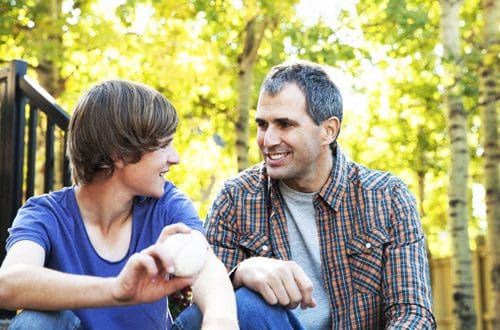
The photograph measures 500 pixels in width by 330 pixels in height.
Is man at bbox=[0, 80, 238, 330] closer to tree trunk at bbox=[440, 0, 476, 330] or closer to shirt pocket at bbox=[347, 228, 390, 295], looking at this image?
shirt pocket at bbox=[347, 228, 390, 295]

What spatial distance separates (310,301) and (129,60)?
9186mm

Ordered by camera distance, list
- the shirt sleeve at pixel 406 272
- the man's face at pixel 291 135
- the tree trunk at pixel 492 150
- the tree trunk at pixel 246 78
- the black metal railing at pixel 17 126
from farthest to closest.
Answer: the tree trunk at pixel 246 78 < the tree trunk at pixel 492 150 < the black metal railing at pixel 17 126 < the man's face at pixel 291 135 < the shirt sleeve at pixel 406 272

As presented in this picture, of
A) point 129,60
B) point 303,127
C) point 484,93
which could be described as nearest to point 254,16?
point 129,60

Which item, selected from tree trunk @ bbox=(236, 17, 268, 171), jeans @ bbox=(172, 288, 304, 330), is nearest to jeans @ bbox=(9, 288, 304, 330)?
jeans @ bbox=(172, 288, 304, 330)

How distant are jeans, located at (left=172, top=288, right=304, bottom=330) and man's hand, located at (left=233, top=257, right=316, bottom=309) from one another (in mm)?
24

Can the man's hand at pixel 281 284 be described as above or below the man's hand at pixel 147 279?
below

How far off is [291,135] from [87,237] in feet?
3.71

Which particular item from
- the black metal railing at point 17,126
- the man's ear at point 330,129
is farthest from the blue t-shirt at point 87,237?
the black metal railing at point 17,126

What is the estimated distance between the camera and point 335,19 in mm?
13172

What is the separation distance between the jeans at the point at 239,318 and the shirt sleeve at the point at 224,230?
22.6 inches

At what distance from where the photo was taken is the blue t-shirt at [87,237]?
2652mm

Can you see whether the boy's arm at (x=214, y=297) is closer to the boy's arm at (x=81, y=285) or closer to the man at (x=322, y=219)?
the boy's arm at (x=81, y=285)

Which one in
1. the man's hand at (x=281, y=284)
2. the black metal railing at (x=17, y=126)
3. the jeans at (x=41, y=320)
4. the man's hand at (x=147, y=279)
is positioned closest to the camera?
the man's hand at (x=147, y=279)

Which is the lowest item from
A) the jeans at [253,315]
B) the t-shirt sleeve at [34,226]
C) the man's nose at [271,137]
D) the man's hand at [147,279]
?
the jeans at [253,315]
